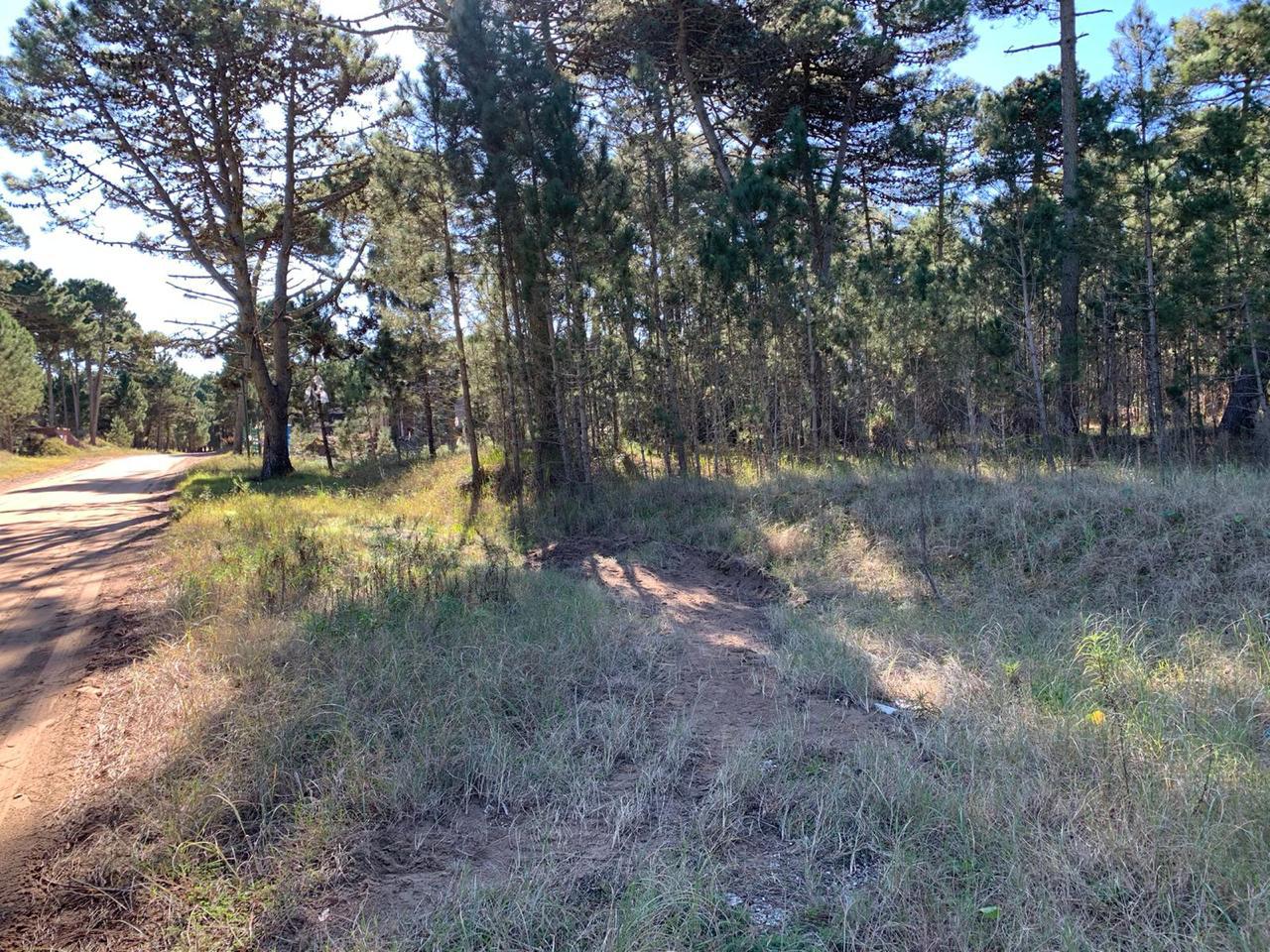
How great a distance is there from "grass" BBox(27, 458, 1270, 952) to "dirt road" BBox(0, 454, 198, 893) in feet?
1.38

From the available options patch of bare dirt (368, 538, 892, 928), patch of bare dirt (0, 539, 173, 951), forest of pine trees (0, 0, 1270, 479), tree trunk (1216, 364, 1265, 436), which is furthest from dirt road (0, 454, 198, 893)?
tree trunk (1216, 364, 1265, 436)

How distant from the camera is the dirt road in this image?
126 inches

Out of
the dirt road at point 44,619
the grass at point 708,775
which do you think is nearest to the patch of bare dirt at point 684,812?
the grass at point 708,775

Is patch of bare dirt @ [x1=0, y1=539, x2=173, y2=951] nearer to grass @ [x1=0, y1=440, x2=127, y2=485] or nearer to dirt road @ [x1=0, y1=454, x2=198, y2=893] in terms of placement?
dirt road @ [x1=0, y1=454, x2=198, y2=893]

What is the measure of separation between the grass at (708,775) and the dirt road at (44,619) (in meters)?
0.42

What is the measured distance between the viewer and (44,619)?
19.3 feet

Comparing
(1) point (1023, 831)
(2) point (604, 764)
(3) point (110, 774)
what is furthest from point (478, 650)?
(1) point (1023, 831)

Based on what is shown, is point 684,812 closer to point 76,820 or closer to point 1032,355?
point 76,820

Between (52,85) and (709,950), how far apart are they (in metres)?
20.2

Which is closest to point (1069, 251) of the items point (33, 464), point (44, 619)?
point (44, 619)

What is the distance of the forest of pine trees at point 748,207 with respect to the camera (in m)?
11.2

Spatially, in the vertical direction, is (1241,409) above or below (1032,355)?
below

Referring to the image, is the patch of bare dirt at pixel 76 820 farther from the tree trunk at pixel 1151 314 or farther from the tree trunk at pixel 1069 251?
the tree trunk at pixel 1151 314

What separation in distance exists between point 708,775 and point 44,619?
241 inches
